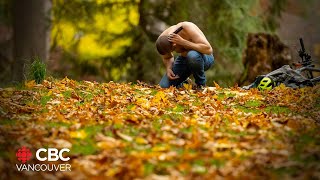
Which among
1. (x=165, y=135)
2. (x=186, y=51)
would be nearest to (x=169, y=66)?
(x=186, y=51)

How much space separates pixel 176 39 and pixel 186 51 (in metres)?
0.32

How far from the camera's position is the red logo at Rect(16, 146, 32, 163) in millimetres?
2924

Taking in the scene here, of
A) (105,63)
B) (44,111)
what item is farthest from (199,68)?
(105,63)

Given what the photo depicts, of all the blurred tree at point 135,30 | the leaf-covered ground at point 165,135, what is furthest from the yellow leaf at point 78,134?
the blurred tree at point 135,30

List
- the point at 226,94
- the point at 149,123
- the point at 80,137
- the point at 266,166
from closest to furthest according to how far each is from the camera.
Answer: the point at 266,166 → the point at 80,137 → the point at 149,123 → the point at 226,94

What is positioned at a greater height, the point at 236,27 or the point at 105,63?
the point at 236,27

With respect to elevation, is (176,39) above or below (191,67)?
above

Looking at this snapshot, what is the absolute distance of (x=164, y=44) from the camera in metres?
6.72

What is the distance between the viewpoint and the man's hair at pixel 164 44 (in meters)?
6.66

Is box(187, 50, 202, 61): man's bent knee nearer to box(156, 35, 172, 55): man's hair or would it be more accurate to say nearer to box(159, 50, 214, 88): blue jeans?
box(159, 50, 214, 88): blue jeans

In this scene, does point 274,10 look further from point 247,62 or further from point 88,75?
point 88,75

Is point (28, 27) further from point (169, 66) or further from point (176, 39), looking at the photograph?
point (176, 39)

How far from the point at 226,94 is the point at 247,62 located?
524cm

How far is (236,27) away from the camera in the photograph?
37.6ft
